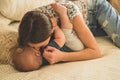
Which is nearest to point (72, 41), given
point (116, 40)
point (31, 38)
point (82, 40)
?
point (82, 40)

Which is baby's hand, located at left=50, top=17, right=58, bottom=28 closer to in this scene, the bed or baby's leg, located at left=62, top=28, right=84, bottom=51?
baby's leg, located at left=62, top=28, right=84, bottom=51

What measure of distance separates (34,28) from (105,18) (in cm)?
72

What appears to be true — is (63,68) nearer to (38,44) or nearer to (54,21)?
(38,44)

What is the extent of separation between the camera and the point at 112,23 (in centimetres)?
170

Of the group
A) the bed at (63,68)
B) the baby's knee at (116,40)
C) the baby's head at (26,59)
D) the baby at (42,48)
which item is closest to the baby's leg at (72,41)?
the baby at (42,48)

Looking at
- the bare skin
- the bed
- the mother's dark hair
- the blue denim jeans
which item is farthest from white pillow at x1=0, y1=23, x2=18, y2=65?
the blue denim jeans

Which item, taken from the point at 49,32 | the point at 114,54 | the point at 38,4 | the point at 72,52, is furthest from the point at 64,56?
the point at 38,4

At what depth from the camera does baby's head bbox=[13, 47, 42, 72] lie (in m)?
1.20

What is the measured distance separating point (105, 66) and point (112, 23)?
21.1 inches

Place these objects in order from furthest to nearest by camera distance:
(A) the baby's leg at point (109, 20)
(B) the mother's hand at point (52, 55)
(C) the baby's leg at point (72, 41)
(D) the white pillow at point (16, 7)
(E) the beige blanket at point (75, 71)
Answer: (A) the baby's leg at point (109, 20)
(D) the white pillow at point (16, 7)
(C) the baby's leg at point (72, 41)
(B) the mother's hand at point (52, 55)
(E) the beige blanket at point (75, 71)

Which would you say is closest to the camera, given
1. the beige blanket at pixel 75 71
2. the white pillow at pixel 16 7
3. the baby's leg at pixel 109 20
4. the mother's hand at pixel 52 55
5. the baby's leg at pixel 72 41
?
the beige blanket at pixel 75 71

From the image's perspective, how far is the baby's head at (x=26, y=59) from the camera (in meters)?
1.20

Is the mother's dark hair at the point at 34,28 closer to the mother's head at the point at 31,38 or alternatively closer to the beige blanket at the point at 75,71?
the mother's head at the point at 31,38

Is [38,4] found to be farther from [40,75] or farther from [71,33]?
[40,75]
